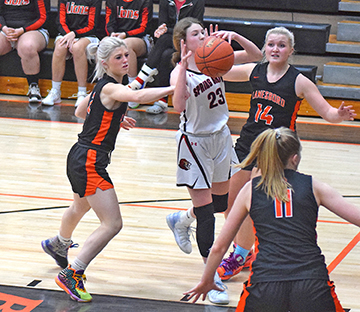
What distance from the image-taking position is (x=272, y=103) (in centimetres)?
373

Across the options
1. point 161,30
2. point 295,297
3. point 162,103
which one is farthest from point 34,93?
point 295,297

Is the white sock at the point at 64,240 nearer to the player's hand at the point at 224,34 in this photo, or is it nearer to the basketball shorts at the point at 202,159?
the basketball shorts at the point at 202,159

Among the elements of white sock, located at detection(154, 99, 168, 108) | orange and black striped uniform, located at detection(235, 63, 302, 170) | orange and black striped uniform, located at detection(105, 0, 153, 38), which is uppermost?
orange and black striped uniform, located at detection(105, 0, 153, 38)

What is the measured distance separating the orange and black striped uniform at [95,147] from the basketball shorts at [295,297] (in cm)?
146

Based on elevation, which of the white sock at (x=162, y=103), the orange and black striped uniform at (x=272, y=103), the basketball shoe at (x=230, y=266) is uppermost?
the orange and black striped uniform at (x=272, y=103)

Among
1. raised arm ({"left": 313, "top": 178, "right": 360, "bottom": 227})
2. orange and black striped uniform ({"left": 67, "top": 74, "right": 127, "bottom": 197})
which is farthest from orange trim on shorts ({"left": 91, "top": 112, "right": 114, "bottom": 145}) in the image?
raised arm ({"left": 313, "top": 178, "right": 360, "bottom": 227})

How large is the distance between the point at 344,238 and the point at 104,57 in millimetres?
2446

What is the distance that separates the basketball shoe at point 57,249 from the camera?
378cm

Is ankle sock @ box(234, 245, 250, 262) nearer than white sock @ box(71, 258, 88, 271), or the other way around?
white sock @ box(71, 258, 88, 271)

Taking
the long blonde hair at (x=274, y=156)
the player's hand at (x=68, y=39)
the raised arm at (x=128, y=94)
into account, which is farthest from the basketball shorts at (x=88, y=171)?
the player's hand at (x=68, y=39)

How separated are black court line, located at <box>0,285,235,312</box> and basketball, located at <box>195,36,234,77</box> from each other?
57.2 inches

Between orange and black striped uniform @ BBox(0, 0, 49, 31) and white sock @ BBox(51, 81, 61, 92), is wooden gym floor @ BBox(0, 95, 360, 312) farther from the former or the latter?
orange and black striped uniform @ BBox(0, 0, 49, 31)

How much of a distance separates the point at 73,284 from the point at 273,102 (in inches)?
69.5

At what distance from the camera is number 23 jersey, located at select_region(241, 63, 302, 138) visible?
3.70m
